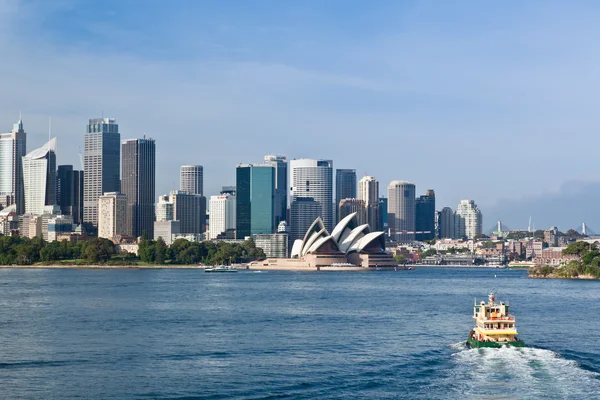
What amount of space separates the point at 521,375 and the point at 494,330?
485 centimetres

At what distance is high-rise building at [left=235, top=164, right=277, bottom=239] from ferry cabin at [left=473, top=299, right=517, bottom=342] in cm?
15884

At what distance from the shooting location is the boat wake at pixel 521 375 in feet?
82.4

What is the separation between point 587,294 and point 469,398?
4005 centimetres

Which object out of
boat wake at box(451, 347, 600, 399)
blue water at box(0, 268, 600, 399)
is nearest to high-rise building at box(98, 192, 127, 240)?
blue water at box(0, 268, 600, 399)

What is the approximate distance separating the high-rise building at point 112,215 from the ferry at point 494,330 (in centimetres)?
15716

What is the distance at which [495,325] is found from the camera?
3256 cm

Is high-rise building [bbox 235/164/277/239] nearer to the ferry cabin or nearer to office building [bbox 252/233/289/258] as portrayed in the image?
office building [bbox 252/233/289/258]

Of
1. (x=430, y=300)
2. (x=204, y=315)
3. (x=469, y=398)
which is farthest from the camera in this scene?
(x=430, y=300)

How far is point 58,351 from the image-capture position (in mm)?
31594

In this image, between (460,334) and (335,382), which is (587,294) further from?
(335,382)

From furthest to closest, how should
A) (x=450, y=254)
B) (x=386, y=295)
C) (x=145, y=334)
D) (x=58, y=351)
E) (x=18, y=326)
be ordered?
1. (x=450, y=254)
2. (x=386, y=295)
3. (x=18, y=326)
4. (x=145, y=334)
5. (x=58, y=351)

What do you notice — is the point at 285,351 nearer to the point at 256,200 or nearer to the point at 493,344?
the point at 493,344

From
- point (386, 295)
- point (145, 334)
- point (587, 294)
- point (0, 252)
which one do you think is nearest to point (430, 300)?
point (386, 295)

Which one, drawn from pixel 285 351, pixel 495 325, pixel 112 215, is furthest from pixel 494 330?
pixel 112 215
